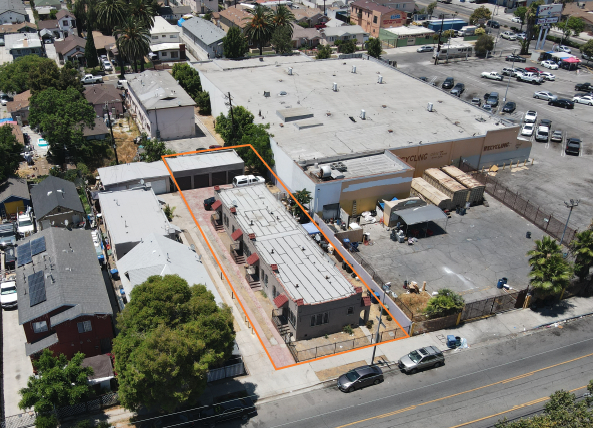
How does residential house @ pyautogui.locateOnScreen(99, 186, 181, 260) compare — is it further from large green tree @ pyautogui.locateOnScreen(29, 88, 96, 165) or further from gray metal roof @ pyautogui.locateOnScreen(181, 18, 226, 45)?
gray metal roof @ pyautogui.locateOnScreen(181, 18, 226, 45)

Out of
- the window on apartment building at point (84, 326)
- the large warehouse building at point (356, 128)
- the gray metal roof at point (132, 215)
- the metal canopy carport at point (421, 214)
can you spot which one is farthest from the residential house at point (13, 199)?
the metal canopy carport at point (421, 214)

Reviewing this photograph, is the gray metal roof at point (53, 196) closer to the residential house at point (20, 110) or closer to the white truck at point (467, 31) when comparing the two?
the residential house at point (20, 110)

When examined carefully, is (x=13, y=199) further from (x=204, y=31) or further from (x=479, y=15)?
(x=479, y=15)

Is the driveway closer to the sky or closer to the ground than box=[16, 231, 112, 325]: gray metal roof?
closer to the ground

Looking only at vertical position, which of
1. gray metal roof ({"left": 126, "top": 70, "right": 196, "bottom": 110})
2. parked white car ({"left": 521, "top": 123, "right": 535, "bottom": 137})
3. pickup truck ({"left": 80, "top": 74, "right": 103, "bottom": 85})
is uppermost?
gray metal roof ({"left": 126, "top": 70, "right": 196, "bottom": 110})

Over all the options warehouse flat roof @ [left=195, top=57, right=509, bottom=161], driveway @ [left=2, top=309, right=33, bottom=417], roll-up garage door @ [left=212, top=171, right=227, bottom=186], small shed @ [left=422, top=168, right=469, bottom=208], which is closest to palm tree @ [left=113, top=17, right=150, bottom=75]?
warehouse flat roof @ [left=195, top=57, right=509, bottom=161]
